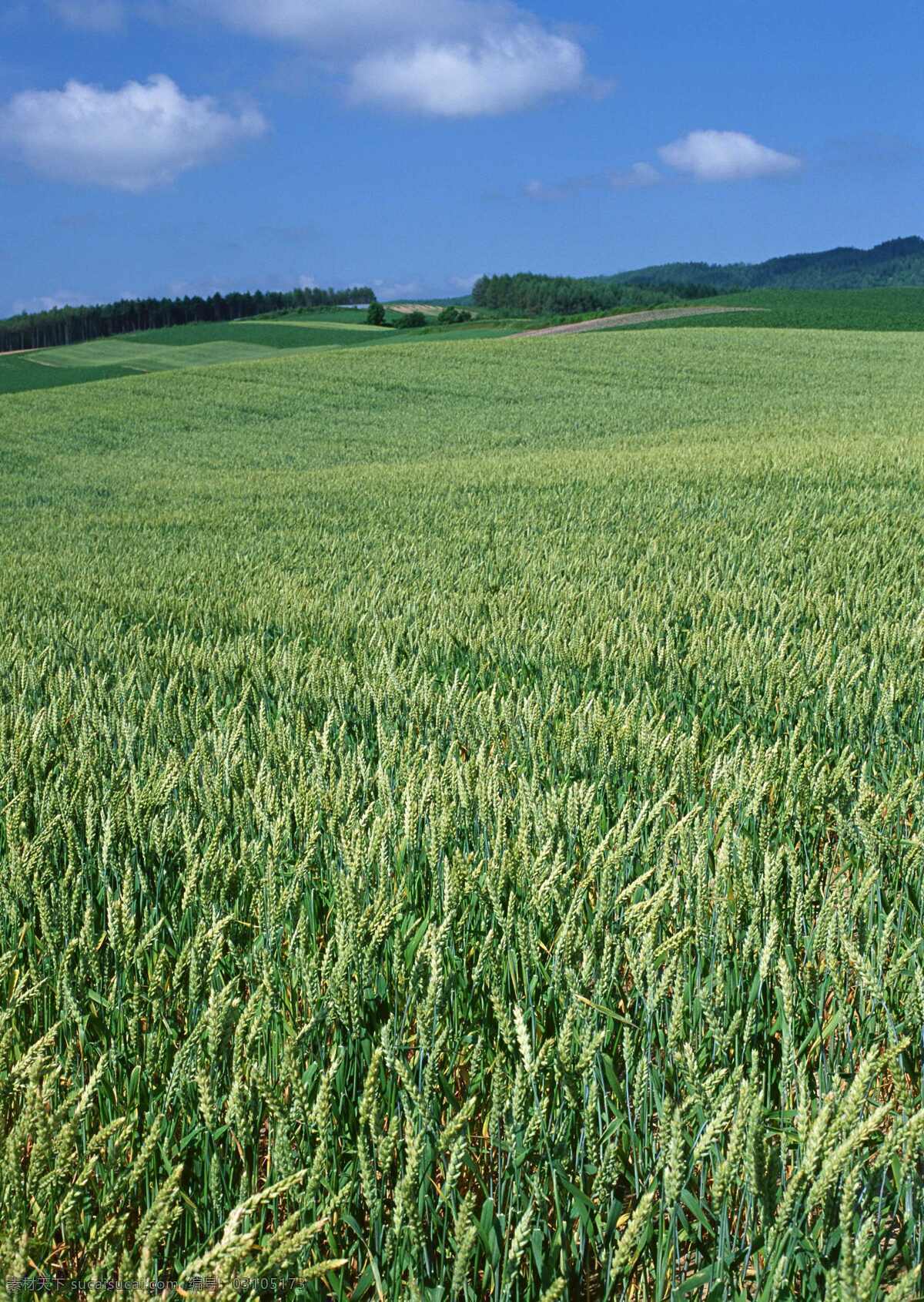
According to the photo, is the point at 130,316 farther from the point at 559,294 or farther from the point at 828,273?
the point at 828,273

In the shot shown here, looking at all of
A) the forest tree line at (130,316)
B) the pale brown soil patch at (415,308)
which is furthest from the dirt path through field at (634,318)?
the forest tree line at (130,316)

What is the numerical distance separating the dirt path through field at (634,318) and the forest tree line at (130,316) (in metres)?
39.7

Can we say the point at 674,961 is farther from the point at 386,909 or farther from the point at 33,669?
the point at 33,669

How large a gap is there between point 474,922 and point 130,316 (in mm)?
96407

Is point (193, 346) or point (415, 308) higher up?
point (415, 308)

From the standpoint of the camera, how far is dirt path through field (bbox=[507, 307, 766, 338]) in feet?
174

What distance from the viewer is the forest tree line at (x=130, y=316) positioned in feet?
277

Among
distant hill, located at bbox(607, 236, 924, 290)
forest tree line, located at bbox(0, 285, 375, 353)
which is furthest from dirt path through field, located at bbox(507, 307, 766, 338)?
distant hill, located at bbox(607, 236, 924, 290)

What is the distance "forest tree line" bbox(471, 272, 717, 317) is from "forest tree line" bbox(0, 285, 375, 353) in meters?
11.8

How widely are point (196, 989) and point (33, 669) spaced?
256 centimetres

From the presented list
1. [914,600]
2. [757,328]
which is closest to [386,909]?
[914,600]

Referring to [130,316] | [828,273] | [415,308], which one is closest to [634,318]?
[415,308]

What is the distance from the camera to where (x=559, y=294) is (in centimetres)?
8294

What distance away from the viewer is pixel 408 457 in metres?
17.5
